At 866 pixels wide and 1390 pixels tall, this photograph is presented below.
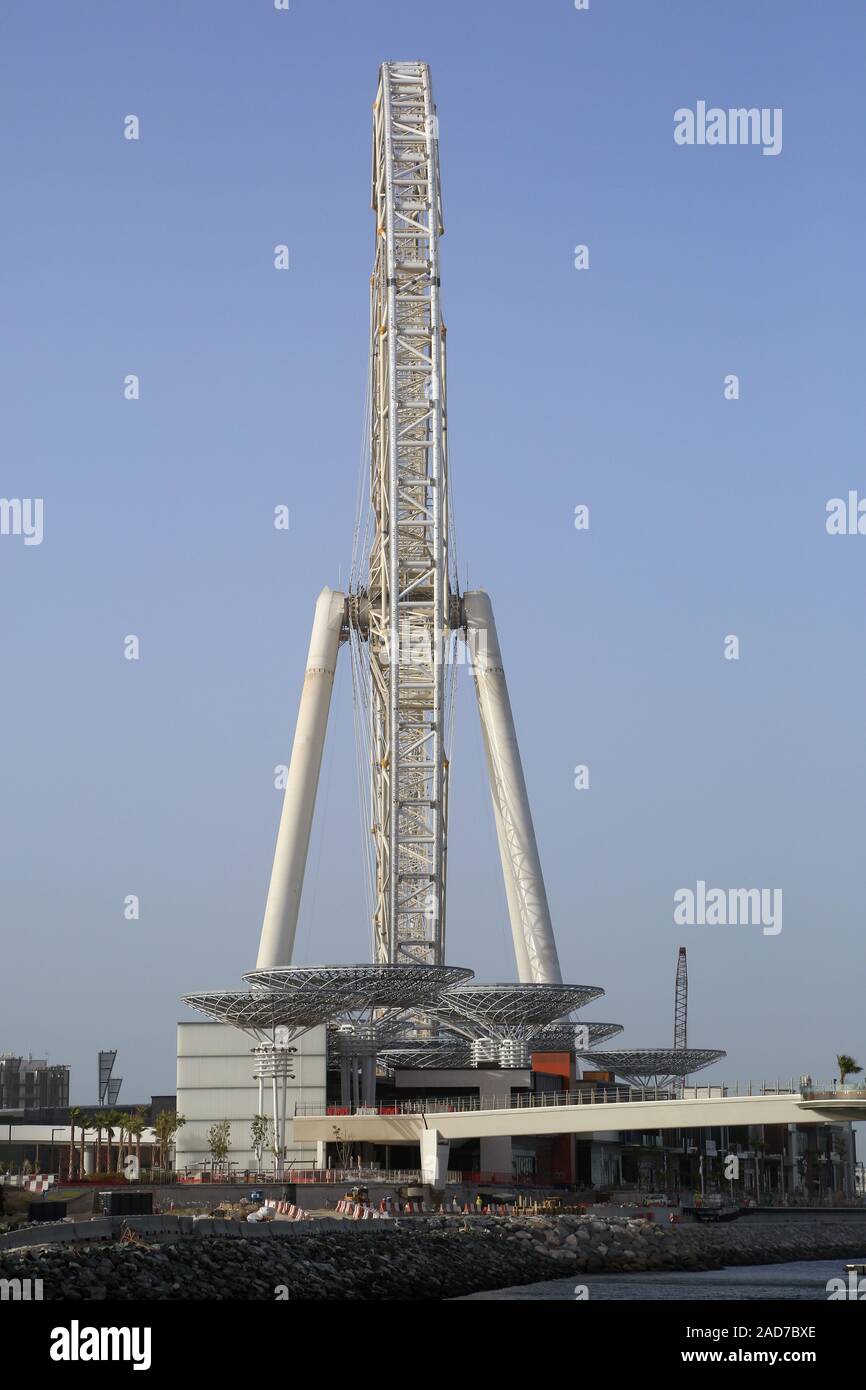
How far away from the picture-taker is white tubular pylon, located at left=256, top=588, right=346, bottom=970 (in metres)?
111

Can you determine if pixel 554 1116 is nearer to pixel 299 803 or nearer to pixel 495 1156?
pixel 495 1156

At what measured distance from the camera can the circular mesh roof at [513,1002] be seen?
354 feet

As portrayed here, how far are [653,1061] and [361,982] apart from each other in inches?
1762

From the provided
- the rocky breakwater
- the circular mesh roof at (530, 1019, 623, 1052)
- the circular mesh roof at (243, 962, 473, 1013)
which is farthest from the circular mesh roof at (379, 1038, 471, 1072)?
the rocky breakwater

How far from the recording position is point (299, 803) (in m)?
113

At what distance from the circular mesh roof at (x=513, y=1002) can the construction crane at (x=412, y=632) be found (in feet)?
9.48

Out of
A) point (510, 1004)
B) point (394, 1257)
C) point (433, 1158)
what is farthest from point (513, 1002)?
point (394, 1257)

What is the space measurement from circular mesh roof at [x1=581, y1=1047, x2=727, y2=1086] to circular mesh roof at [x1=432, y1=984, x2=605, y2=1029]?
2204cm

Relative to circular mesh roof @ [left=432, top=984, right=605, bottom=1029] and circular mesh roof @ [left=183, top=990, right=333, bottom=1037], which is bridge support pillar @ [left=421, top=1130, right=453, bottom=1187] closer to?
circular mesh roof @ [left=183, top=990, right=333, bottom=1037]

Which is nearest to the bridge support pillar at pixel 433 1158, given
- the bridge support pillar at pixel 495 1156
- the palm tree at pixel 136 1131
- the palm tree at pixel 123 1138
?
the bridge support pillar at pixel 495 1156

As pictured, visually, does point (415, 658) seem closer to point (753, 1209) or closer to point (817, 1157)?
point (753, 1209)

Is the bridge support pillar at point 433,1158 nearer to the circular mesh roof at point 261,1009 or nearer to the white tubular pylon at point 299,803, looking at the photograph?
the circular mesh roof at point 261,1009

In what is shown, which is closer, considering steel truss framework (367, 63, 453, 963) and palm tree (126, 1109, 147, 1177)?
palm tree (126, 1109, 147, 1177)

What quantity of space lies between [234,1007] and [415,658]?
27.9m
